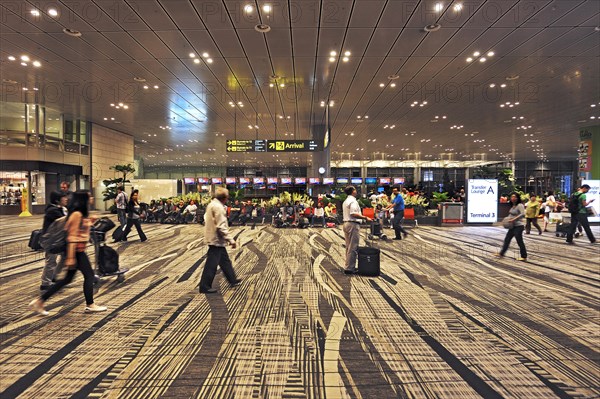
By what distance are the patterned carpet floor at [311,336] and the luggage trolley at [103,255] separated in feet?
0.72

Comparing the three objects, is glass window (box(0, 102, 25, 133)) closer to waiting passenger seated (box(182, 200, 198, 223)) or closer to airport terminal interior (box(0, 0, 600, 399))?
airport terminal interior (box(0, 0, 600, 399))

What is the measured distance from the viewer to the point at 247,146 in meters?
15.7

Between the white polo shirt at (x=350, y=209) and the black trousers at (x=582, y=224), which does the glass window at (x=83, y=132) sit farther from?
the black trousers at (x=582, y=224)

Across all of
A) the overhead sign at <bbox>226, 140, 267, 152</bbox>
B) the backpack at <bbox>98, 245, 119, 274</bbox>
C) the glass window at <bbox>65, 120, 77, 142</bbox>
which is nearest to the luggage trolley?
the backpack at <bbox>98, 245, 119, 274</bbox>

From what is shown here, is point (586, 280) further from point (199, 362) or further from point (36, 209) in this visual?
point (36, 209)

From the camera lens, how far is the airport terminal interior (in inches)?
111

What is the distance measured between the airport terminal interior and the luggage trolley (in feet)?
0.13

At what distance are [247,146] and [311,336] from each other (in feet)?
43.2

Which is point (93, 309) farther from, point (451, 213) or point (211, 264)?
point (451, 213)

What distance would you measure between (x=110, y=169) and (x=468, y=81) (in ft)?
75.1

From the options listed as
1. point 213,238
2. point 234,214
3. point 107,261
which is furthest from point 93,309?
point 234,214

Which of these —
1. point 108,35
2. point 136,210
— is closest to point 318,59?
point 108,35

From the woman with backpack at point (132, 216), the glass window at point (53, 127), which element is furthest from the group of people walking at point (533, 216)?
the glass window at point (53, 127)

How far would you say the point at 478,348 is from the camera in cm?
309
